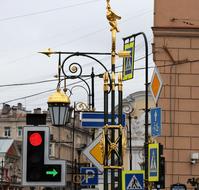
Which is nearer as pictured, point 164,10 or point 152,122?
point 152,122

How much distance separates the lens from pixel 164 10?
67.9 feet

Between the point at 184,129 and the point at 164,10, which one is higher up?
the point at 164,10

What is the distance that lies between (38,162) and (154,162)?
18.5 feet

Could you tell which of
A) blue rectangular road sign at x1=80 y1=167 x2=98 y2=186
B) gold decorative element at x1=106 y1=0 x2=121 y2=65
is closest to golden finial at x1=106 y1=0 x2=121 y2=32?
gold decorative element at x1=106 y1=0 x2=121 y2=65

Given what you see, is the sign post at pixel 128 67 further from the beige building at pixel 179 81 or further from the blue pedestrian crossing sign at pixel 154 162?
the beige building at pixel 179 81

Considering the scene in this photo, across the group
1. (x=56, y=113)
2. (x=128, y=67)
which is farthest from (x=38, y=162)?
(x=128, y=67)

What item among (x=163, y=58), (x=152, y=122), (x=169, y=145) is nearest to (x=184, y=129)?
(x=169, y=145)

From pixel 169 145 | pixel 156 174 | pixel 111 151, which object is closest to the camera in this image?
pixel 111 151

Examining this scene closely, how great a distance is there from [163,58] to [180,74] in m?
0.61

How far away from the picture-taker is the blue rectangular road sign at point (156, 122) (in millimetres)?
14156

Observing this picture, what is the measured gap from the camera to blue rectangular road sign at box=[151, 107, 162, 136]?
14.2 meters

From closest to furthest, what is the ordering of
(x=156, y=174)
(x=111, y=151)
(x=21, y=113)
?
(x=111, y=151)
(x=156, y=174)
(x=21, y=113)

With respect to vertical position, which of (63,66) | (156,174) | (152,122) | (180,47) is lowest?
(156,174)

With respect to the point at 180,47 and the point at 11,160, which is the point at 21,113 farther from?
the point at 180,47
